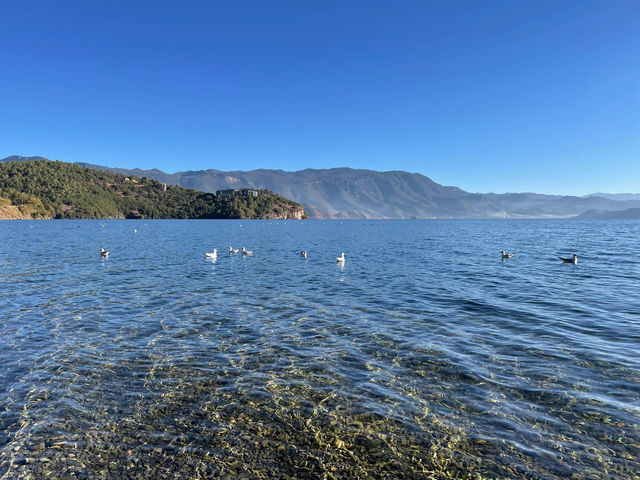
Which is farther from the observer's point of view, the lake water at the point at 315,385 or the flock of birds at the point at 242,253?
the flock of birds at the point at 242,253

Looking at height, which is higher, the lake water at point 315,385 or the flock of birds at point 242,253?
the lake water at point 315,385

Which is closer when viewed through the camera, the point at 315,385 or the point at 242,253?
the point at 315,385

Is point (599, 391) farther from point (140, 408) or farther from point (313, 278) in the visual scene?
point (313, 278)

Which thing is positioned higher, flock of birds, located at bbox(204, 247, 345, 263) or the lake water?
the lake water

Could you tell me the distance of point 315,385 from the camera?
1120 centimetres

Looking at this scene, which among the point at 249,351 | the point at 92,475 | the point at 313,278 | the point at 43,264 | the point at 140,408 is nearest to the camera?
the point at 92,475

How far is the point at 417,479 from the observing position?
286 inches

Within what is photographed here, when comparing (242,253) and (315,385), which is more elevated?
(315,385)

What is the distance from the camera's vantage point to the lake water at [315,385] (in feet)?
25.4

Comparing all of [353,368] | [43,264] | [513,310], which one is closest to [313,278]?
[513,310]

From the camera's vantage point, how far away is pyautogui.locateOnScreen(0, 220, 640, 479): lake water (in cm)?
774

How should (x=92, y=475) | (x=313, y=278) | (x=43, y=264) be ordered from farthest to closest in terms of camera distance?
1. (x=43, y=264)
2. (x=313, y=278)
3. (x=92, y=475)

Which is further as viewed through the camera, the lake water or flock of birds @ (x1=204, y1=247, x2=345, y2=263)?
flock of birds @ (x1=204, y1=247, x2=345, y2=263)

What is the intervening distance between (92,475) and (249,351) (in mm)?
7059
